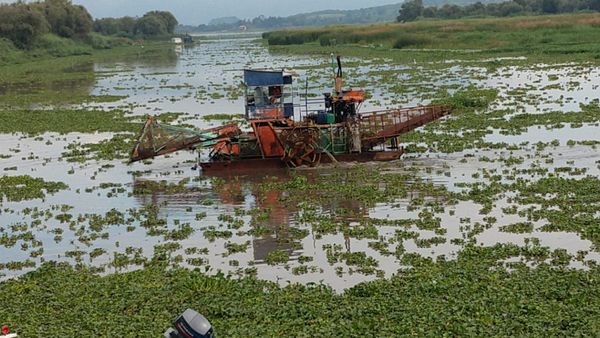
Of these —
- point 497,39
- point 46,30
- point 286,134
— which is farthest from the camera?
point 46,30

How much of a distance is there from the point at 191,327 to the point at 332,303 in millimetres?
3486

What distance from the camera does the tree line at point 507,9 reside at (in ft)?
429

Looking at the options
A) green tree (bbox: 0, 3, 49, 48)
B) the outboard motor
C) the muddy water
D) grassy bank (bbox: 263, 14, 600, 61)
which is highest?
green tree (bbox: 0, 3, 49, 48)

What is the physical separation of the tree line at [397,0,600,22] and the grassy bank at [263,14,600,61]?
35523mm

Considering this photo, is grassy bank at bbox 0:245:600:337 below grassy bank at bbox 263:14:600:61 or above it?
below

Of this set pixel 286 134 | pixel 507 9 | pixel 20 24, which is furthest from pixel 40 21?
pixel 286 134

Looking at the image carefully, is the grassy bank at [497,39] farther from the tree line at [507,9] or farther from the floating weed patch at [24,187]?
the floating weed patch at [24,187]

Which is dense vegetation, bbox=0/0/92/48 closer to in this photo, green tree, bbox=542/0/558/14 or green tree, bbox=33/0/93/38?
green tree, bbox=33/0/93/38

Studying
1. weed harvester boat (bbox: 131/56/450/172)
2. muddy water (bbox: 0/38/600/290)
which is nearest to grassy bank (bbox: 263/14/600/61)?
muddy water (bbox: 0/38/600/290)

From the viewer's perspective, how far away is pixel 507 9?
143 meters

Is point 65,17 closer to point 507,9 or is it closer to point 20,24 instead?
point 20,24

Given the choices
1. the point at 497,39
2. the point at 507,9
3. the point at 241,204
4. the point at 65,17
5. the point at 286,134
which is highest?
the point at 65,17

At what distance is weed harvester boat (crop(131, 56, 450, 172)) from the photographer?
26828 mm

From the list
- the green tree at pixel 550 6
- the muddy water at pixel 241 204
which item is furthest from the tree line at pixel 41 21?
the green tree at pixel 550 6
